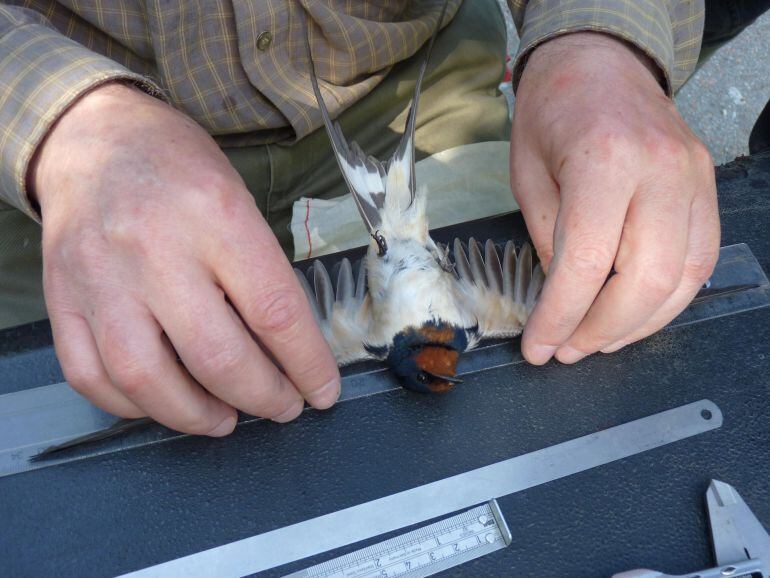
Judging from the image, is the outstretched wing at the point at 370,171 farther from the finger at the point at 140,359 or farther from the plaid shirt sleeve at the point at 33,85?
the finger at the point at 140,359

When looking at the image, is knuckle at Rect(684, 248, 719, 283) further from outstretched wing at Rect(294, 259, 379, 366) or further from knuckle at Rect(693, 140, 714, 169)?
outstretched wing at Rect(294, 259, 379, 366)

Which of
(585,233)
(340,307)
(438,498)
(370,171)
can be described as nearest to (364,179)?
(370,171)

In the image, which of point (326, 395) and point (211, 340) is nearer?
point (211, 340)

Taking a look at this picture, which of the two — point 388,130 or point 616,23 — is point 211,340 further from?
point 388,130

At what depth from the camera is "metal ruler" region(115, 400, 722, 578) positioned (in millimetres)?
1009

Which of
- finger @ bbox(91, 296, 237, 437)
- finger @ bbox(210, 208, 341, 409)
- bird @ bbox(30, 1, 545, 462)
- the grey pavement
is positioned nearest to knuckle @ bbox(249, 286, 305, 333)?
finger @ bbox(210, 208, 341, 409)

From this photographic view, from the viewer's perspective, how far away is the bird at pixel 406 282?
137 centimetres

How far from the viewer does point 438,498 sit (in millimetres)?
1068

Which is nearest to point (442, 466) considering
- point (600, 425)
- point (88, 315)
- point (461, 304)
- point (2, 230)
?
point (600, 425)

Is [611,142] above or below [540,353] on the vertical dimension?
above

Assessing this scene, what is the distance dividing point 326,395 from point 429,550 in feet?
0.92

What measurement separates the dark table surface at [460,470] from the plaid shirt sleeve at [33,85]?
36 centimetres

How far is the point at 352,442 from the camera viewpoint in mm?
1146

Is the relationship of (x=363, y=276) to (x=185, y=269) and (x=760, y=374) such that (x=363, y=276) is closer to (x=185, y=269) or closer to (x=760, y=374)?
(x=185, y=269)
